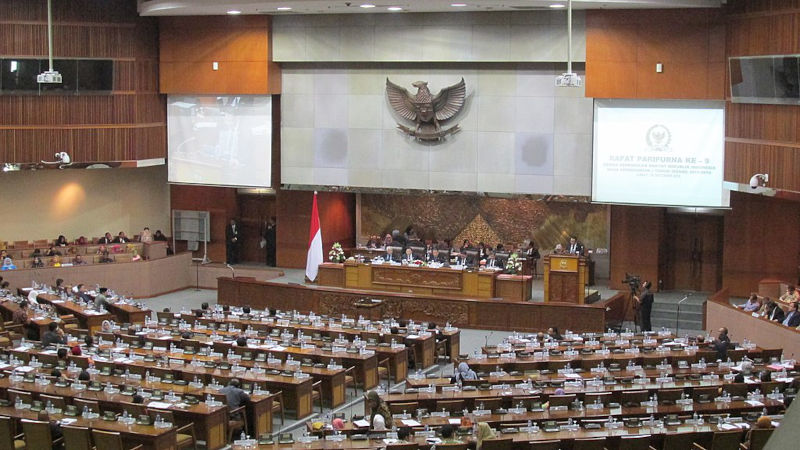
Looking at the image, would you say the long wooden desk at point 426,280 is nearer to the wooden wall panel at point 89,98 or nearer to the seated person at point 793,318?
the seated person at point 793,318

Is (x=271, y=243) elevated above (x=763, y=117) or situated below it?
below

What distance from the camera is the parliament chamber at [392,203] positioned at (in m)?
16.1

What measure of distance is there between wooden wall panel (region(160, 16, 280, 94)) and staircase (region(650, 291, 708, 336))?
457 inches

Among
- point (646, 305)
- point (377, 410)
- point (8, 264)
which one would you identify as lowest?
point (377, 410)

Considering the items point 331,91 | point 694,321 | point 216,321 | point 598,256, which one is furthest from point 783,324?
point 331,91

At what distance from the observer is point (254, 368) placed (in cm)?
1573

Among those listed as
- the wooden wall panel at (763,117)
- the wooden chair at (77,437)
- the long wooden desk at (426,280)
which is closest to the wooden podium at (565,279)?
the long wooden desk at (426,280)

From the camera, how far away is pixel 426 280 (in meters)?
23.5

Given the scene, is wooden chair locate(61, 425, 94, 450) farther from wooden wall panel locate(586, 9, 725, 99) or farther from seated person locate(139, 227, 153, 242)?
seated person locate(139, 227, 153, 242)

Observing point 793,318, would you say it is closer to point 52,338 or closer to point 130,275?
point 52,338

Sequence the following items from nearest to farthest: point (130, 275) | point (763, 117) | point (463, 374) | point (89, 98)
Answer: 1. point (463, 374)
2. point (763, 117)
3. point (89, 98)
4. point (130, 275)

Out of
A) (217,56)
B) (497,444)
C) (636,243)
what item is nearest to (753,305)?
(636,243)

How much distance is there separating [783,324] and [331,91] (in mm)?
13494

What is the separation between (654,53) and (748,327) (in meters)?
7.23
